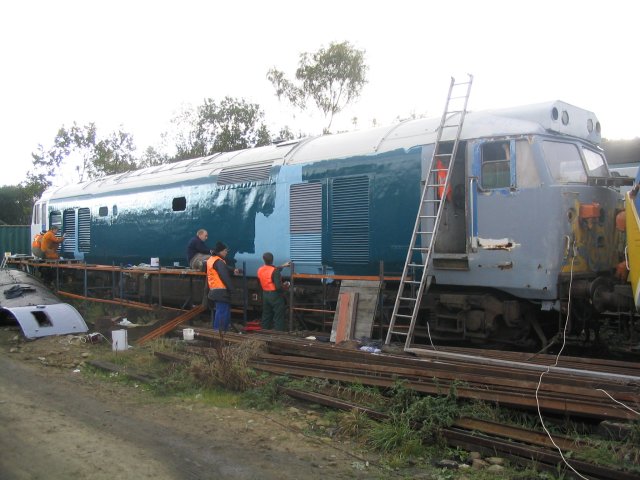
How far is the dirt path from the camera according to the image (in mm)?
4395

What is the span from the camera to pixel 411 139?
27.6ft

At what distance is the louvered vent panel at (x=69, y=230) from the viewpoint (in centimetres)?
1639

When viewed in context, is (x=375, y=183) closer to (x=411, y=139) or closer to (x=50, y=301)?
(x=411, y=139)

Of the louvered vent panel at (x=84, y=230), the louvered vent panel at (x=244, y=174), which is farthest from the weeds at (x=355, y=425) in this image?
the louvered vent panel at (x=84, y=230)

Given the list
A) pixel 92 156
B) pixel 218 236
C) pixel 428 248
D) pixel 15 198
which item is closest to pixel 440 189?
pixel 428 248

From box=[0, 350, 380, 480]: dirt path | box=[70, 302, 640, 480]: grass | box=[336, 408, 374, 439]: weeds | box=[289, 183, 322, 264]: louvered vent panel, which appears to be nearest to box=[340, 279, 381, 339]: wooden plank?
box=[289, 183, 322, 264]: louvered vent panel

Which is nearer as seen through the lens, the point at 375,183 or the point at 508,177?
the point at 508,177

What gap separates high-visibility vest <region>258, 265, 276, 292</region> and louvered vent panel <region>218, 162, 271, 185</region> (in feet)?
5.86

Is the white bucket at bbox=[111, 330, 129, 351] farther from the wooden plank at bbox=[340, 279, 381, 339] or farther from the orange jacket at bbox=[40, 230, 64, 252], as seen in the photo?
the orange jacket at bbox=[40, 230, 64, 252]

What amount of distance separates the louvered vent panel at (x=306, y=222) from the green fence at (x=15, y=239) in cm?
1654

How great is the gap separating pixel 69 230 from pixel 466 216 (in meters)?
13.0

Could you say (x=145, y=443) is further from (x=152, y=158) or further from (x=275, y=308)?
(x=152, y=158)

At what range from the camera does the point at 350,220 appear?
29.4ft

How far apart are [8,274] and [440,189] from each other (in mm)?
10141
